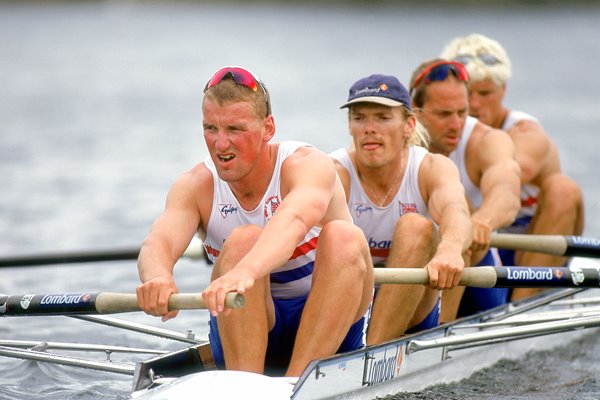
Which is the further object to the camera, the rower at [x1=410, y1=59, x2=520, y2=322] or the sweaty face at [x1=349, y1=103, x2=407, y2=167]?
the rower at [x1=410, y1=59, x2=520, y2=322]

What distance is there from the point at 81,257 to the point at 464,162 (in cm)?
351

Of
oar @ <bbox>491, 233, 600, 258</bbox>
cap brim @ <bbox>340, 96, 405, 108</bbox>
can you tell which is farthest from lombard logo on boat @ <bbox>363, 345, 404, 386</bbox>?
oar @ <bbox>491, 233, 600, 258</bbox>

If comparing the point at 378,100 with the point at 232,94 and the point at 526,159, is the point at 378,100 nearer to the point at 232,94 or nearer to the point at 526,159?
the point at 232,94

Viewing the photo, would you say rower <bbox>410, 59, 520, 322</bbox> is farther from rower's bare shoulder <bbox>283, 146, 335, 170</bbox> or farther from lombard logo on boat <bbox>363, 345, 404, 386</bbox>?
rower's bare shoulder <bbox>283, 146, 335, 170</bbox>

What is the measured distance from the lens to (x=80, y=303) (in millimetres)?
6066

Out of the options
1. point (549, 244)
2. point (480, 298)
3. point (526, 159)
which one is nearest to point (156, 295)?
point (480, 298)

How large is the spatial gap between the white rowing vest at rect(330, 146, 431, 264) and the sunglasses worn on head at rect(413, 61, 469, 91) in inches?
34.5

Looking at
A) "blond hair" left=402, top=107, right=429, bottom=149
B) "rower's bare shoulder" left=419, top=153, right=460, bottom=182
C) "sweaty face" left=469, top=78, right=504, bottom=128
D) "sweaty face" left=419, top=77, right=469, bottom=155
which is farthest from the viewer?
"sweaty face" left=469, top=78, right=504, bottom=128

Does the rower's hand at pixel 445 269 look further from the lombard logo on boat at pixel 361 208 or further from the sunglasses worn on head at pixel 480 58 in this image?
the sunglasses worn on head at pixel 480 58

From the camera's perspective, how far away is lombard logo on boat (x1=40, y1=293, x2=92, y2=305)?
607 cm

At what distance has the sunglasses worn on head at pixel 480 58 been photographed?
29.8 ft

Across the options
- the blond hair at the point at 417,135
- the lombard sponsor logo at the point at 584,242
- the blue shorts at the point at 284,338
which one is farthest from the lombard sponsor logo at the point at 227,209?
the lombard sponsor logo at the point at 584,242

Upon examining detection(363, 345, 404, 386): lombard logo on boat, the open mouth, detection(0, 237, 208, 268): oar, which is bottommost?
detection(363, 345, 404, 386): lombard logo on boat

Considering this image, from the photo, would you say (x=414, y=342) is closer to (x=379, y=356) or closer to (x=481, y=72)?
(x=379, y=356)
